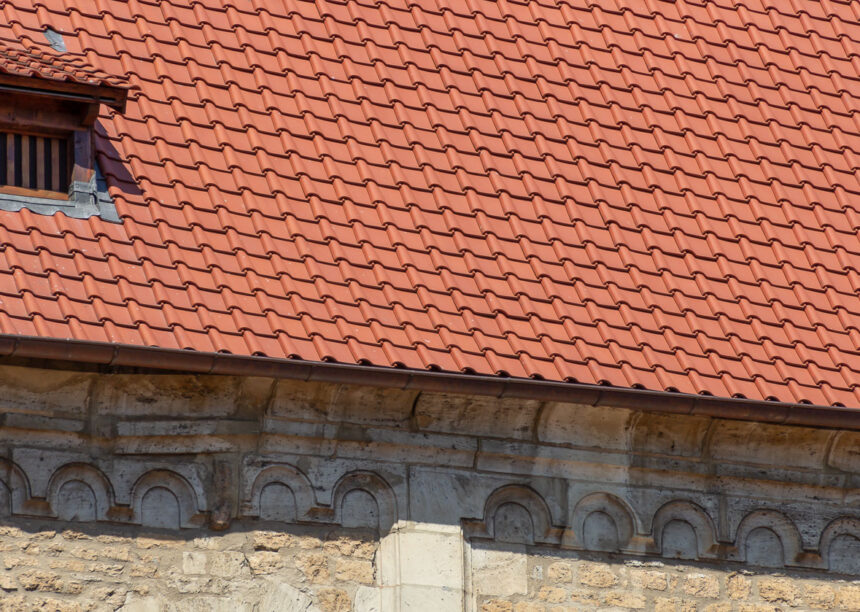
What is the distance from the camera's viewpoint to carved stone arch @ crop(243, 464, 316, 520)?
8062mm

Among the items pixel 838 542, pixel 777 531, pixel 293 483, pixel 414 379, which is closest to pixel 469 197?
pixel 414 379

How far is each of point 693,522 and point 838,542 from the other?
26.4 inches

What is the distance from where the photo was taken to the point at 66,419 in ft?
25.8

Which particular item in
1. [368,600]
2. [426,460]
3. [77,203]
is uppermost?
[77,203]

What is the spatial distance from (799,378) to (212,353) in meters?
2.64

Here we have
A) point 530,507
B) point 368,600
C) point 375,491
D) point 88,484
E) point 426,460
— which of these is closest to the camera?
point 88,484

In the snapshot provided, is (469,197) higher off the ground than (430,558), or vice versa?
(469,197)

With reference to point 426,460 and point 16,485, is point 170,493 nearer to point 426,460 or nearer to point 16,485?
point 16,485

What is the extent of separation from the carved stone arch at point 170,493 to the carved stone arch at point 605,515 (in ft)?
5.31

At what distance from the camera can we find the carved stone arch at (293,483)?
8062 millimetres

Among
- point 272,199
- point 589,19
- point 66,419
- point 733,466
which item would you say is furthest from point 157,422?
point 589,19

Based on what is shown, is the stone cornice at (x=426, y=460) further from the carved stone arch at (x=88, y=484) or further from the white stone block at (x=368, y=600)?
the white stone block at (x=368, y=600)

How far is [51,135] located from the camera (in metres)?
8.52

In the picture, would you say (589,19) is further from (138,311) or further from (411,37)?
(138,311)
